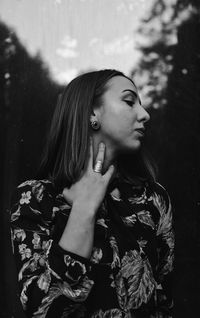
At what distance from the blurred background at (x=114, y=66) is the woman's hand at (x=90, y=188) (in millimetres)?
614

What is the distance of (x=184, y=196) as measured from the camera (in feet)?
6.21

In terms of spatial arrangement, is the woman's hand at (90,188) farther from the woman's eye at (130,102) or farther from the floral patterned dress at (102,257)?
the woman's eye at (130,102)

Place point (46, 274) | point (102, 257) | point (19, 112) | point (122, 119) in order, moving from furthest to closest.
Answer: point (19, 112) → point (122, 119) → point (102, 257) → point (46, 274)

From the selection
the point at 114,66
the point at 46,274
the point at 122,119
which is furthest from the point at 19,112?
the point at 46,274

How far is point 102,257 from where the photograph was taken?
123 cm

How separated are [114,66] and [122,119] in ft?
2.23

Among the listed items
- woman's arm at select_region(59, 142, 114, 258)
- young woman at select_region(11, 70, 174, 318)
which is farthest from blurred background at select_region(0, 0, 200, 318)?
woman's arm at select_region(59, 142, 114, 258)

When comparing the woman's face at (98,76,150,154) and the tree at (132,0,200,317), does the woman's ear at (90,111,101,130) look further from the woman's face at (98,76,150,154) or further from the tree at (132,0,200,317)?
the tree at (132,0,200,317)

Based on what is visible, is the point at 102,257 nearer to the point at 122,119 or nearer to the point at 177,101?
the point at 122,119

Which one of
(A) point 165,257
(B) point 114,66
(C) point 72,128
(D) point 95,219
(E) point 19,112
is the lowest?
(A) point 165,257

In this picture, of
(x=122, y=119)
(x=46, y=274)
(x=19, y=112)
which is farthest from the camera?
(x=19, y=112)

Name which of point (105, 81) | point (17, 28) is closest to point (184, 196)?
point (105, 81)

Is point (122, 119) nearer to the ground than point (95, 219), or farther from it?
farther from it

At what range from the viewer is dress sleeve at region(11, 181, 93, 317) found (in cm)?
110
